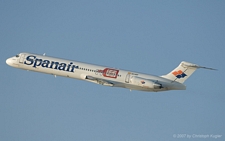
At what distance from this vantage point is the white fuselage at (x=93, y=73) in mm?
103875

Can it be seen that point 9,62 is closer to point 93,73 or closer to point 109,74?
point 93,73

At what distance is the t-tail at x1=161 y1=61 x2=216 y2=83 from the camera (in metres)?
105

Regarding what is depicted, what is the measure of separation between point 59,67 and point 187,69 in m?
22.9

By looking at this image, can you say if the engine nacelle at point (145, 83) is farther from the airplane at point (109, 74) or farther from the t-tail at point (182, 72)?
the t-tail at point (182, 72)

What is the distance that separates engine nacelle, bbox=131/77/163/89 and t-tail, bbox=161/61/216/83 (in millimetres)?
4098

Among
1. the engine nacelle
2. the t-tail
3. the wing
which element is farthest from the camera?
the wing

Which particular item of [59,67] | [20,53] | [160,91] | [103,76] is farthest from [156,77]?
[20,53]

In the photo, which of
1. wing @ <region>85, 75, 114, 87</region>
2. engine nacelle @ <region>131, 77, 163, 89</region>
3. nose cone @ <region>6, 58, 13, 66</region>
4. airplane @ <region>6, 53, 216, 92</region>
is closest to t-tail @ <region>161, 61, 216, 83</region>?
airplane @ <region>6, 53, 216, 92</region>

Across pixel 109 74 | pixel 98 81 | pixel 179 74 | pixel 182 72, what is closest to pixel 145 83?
pixel 179 74

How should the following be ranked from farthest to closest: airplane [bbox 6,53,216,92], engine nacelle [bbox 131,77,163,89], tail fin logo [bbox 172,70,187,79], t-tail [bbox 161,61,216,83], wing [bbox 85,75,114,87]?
wing [bbox 85,75,114,87]
tail fin logo [bbox 172,70,187,79]
t-tail [bbox 161,61,216,83]
airplane [bbox 6,53,216,92]
engine nacelle [bbox 131,77,163,89]

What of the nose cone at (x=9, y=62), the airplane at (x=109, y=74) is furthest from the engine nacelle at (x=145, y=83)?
the nose cone at (x=9, y=62)

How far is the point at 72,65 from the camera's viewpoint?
361ft

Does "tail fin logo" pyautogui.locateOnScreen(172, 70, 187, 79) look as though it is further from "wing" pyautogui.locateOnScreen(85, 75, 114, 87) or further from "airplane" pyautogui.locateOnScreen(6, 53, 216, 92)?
"wing" pyautogui.locateOnScreen(85, 75, 114, 87)

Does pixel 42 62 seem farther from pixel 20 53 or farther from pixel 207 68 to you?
pixel 207 68
